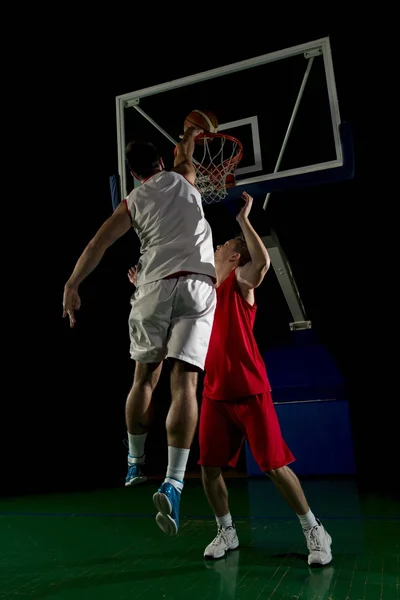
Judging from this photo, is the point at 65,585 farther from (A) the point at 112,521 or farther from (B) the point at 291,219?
(B) the point at 291,219

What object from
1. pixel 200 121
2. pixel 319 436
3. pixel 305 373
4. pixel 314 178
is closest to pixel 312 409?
pixel 319 436

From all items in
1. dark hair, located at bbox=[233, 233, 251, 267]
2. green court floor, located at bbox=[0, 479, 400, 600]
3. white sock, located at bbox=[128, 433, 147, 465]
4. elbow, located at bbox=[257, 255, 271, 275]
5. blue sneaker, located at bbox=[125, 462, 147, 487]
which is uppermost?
dark hair, located at bbox=[233, 233, 251, 267]

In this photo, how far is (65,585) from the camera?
253cm

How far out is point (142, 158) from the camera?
263 centimetres

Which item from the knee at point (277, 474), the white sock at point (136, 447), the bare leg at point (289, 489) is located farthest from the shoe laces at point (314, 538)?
the white sock at point (136, 447)

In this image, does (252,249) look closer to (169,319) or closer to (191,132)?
(191,132)

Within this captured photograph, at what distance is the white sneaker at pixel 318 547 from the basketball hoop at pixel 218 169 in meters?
2.46

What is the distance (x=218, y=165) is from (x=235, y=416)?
2.16 metres

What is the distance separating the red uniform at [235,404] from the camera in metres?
2.89

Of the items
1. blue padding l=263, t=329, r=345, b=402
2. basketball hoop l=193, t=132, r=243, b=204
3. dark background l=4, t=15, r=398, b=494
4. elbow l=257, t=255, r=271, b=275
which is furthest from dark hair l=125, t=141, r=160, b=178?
blue padding l=263, t=329, r=345, b=402

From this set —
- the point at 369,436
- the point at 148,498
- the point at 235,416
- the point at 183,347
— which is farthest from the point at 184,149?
the point at 369,436

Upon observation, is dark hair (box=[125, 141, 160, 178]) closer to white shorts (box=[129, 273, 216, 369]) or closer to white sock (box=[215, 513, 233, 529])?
white shorts (box=[129, 273, 216, 369])

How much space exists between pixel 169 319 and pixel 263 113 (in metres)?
3.00

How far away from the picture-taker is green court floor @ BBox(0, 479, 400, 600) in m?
2.39
